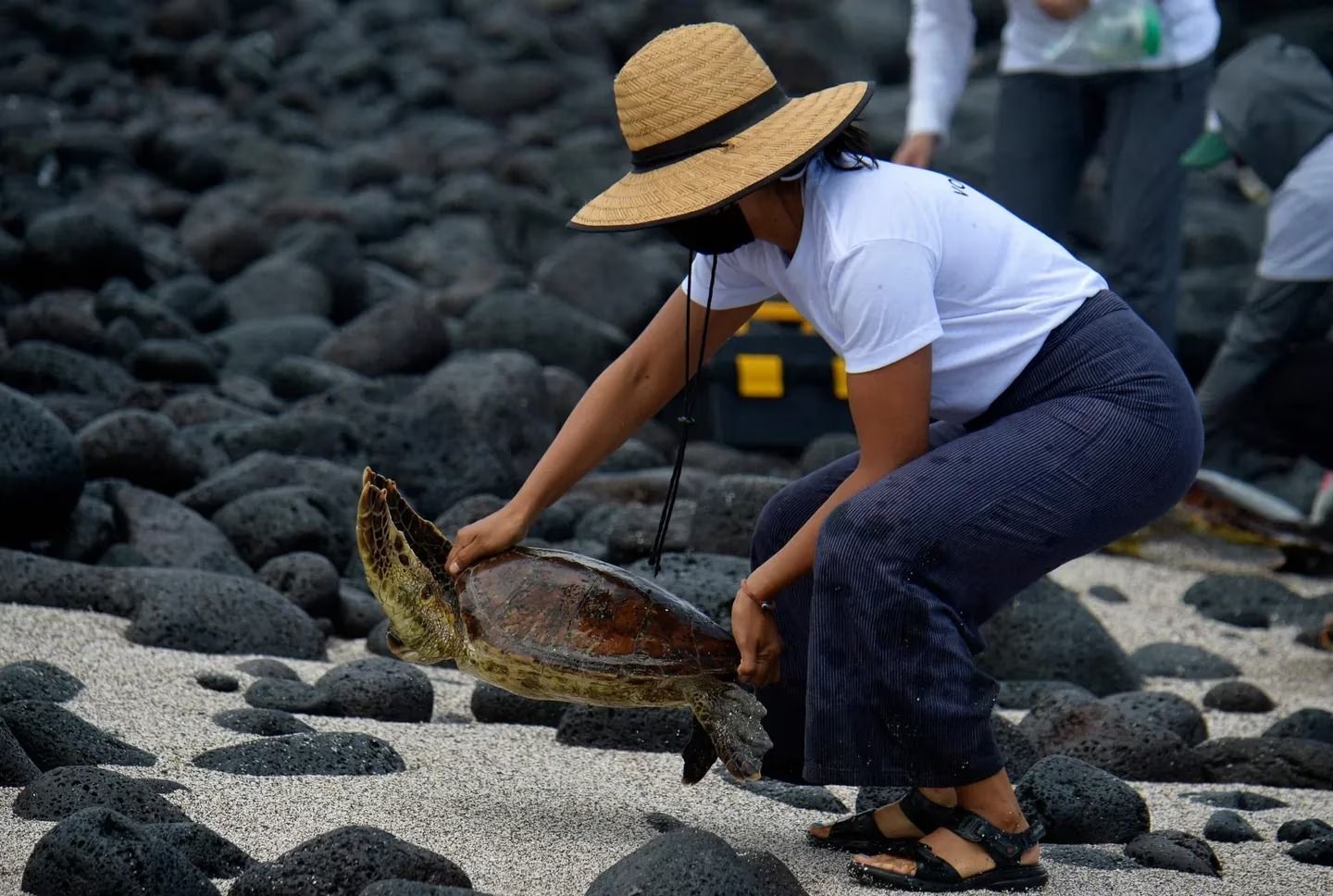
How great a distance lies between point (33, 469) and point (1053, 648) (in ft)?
8.70

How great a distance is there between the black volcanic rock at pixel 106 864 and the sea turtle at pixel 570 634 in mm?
662

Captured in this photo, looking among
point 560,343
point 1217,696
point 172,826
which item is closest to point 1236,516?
point 1217,696

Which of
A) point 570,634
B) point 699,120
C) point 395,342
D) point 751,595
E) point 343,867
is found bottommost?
point 395,342

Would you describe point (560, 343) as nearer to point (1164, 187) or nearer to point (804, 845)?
point (1164, 187)

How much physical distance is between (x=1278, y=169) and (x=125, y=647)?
385 cm

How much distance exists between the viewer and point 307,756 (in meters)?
2.81

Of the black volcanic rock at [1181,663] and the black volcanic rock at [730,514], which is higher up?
the black volcanic rock at [730,514]

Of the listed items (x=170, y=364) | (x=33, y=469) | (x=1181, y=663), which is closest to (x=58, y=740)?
(x=33, y=469)

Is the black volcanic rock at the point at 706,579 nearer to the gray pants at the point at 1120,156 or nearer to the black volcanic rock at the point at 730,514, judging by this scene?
the black volcanic rock at the point at 730,514

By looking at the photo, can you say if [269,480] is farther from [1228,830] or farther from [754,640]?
[1228,830]

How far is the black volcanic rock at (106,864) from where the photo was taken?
2.15 metres

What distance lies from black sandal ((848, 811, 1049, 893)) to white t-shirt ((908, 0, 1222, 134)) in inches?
119

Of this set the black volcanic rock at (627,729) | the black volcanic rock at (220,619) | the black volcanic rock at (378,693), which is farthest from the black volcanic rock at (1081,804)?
the black volcanic rock at (220,619)

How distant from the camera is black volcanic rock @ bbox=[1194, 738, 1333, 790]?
11.0 feet
